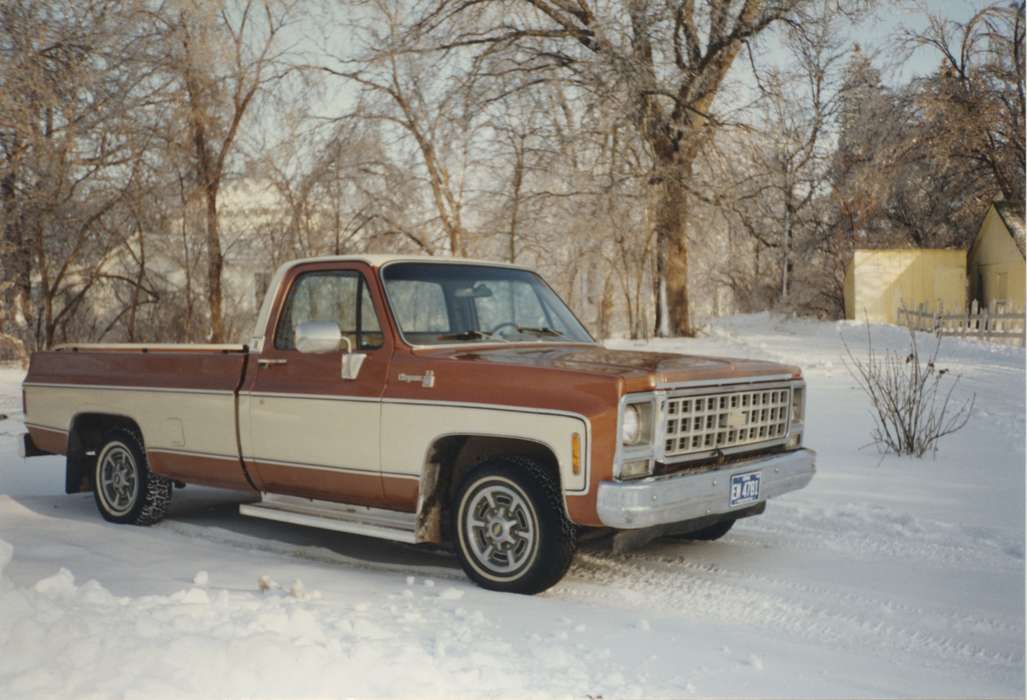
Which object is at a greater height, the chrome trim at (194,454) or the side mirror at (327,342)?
the side mirror at (327,342)

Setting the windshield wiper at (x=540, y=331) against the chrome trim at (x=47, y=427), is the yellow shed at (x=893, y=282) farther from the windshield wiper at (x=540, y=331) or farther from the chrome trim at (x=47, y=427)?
the chrome trim at (x=47, y=427)

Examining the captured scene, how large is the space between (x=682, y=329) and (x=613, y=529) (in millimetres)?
20492

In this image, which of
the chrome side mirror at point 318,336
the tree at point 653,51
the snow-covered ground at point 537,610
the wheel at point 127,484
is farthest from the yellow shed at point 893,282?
the chrome side mirror at point 318,336

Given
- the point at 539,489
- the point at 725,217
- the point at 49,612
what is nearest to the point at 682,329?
the point at 725,217

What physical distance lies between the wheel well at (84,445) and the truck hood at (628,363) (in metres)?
3.55

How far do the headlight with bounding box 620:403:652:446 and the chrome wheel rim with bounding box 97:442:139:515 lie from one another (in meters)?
4.34

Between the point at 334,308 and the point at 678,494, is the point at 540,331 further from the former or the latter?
the point at 678,494

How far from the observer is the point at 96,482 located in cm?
802

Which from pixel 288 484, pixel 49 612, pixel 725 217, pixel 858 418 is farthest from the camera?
pixel 725 217

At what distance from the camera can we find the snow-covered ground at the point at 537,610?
13.0ft

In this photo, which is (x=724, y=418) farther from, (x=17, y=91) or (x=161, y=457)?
(x=17, y=91)

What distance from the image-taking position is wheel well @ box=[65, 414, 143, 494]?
26.4ft

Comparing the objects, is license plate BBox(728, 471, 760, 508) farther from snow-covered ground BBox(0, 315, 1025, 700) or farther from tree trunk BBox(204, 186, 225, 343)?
tree trunk BBox(204, 186, 225, 343)

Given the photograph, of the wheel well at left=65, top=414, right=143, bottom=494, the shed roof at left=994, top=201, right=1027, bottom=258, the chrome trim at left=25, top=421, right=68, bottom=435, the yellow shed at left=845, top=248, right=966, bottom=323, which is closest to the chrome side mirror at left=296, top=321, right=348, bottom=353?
the wheel well at left=65, top=414, right=143, bottom=494
